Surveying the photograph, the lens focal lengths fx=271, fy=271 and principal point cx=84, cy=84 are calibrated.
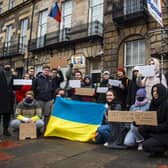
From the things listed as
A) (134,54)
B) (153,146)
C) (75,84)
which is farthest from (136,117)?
(134,54)

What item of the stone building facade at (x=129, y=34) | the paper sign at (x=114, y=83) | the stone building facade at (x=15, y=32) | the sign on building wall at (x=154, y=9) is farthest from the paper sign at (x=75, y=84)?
the stone building facade at (x=15, y=32)

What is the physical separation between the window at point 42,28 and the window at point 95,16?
461 cm

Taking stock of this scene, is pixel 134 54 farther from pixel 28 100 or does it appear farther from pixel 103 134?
pixel 103 134

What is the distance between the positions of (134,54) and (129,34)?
3.28 ft

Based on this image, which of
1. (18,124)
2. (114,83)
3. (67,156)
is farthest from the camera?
(114,83)

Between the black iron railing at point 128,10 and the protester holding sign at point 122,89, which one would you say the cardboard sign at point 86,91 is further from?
the black iron railing at point 128,10

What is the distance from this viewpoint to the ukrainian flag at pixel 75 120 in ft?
22.1

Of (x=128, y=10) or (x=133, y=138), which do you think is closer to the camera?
(x=133, y=138)

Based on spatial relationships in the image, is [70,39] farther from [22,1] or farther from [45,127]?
[45,127]

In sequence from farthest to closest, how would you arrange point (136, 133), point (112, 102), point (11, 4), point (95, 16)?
point (11, 4) < point (95, 16) < point (112, 102) < point (136, 133)

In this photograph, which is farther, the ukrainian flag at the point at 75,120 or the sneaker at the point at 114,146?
the ukrainian flag at the point at 75,120

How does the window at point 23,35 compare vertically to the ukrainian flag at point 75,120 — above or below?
above

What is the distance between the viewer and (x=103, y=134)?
247 inches

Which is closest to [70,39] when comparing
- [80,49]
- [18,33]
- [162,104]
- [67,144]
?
[80,49]
